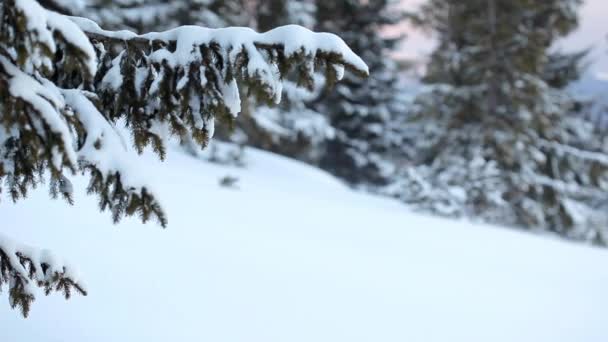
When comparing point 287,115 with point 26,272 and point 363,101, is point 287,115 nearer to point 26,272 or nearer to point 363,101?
point 363,101

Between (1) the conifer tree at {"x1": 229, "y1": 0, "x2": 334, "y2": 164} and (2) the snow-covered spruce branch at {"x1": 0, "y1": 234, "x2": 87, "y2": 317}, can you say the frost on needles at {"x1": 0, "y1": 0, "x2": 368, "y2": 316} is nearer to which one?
(2) the snow-covered spruce branch at {"x1": 0, "y1": 234, "x2": 87, "y2": 317}

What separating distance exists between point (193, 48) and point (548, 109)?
13.8 meters

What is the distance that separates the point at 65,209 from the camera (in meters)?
4.44

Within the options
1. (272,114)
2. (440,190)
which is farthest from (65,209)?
(272,114)

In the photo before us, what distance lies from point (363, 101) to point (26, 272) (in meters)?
18.7

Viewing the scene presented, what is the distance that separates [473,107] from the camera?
13.7 m

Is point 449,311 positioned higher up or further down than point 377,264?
further down

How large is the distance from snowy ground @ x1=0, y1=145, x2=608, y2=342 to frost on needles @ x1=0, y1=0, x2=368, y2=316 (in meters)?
1.11

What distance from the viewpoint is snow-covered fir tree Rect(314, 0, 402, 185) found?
759 inches

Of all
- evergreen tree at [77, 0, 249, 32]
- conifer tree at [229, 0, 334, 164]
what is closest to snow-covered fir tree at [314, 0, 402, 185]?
conifer tree at [229, 0, 334, 164]

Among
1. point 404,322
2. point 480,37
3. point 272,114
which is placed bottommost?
point 404,322

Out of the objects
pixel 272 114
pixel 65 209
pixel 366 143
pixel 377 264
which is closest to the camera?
pixel 65 209

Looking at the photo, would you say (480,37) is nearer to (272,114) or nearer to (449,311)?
(272,114)

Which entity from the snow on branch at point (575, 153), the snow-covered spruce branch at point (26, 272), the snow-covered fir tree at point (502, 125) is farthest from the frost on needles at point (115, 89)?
the snow on branch at point (575, 153)
